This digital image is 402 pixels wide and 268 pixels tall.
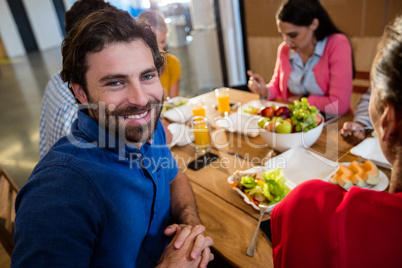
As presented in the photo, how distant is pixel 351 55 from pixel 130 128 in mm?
1824

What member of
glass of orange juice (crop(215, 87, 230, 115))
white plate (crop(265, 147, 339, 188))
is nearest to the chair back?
white plate (crop(265, 147, 339, 188))

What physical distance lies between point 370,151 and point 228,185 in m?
0.70

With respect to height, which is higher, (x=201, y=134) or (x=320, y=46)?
(x=320, y=46)

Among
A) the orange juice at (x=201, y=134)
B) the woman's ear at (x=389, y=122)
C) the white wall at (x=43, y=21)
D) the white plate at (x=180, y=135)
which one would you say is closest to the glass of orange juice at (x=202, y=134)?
the orange juice at (x=201, y=134)

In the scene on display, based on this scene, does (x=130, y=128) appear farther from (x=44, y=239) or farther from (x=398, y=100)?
(x=398, y=100)

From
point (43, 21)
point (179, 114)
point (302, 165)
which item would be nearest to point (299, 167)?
point (302, 165)

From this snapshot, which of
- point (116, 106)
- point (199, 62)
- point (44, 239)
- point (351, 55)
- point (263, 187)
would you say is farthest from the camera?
point (199, 62)

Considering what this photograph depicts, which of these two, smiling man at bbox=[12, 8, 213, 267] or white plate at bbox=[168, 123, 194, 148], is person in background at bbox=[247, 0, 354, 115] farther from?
smiling man at bbox=[12, 8, 213, 267]

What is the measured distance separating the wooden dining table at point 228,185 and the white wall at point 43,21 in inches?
575

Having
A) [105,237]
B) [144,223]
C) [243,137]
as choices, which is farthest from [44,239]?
[243,137]

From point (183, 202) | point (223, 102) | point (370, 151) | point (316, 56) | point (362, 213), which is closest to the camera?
point (362, 213)

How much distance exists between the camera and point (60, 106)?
5.17 feet

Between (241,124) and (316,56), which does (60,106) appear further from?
(316,56)

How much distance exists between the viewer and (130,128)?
1.00 metres
